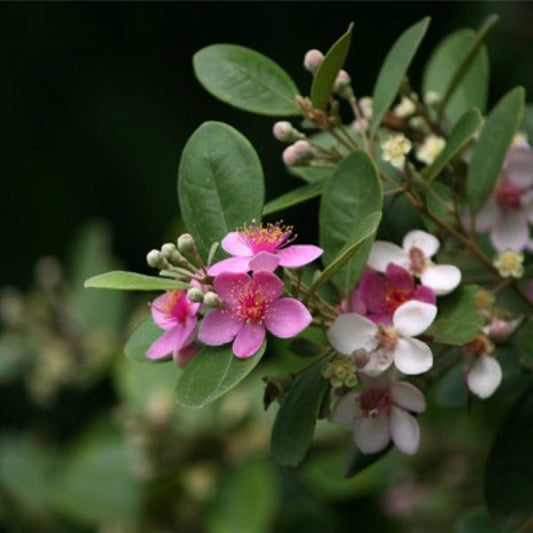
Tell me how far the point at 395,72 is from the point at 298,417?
1.14ft

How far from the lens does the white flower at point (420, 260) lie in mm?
991

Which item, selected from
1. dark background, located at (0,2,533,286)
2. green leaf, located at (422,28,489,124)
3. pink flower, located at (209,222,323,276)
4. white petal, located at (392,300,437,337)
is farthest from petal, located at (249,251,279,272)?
dark background, located at (0,2,533,286)

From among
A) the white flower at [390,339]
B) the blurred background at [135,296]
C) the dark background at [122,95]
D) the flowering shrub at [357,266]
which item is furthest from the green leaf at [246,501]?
the dark background at [122,95]

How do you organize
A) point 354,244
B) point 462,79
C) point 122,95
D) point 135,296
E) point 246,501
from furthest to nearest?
1. point 122,95
2. point 135,296
3. point 246,501
4. point 462,79
5. point 354,244

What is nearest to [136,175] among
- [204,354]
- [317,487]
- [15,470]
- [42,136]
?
[42,136]

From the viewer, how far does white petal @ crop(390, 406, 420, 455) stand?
98 centimetres

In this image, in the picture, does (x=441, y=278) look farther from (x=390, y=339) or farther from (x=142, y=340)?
(x=142, y=340)

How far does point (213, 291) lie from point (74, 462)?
1201 mm

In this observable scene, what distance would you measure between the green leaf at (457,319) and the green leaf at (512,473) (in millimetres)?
189

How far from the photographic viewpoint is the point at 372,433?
100 centimetres

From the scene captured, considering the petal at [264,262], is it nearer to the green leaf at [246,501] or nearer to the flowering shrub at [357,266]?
the flowering shrub at [357,266]

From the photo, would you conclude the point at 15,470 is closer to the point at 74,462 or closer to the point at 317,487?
the point at 74,462

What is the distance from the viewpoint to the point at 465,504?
174 cm

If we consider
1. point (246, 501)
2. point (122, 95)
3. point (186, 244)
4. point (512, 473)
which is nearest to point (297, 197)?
point (186, 244)
